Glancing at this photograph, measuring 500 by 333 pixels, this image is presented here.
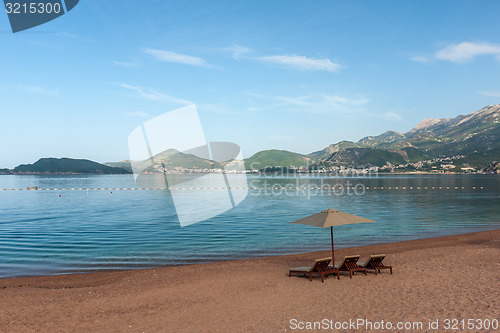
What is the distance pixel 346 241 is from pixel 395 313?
18195 mm

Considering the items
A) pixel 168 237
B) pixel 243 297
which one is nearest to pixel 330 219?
pixel 243 297

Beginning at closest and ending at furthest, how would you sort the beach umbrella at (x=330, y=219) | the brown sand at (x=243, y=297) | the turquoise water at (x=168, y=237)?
1. the brown sand at (x=243, y=297)
2. the beach umbrella at (x=330, y=219)
3. the turquoise water at (x=168, y=237)

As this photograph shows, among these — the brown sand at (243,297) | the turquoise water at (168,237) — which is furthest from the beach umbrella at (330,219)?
the turquoise water at (168,237)

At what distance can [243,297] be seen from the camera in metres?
12.9

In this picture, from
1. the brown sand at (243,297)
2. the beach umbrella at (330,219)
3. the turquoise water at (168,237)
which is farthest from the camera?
the turquoise water at (168,237)

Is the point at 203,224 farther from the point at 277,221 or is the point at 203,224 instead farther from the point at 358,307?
the point at 358,307

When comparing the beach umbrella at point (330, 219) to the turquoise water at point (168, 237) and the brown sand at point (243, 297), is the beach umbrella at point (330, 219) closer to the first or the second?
the brown sand at point (243, 297)

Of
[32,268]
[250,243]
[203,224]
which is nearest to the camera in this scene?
[32,268]

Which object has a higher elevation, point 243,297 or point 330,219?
point 330,219

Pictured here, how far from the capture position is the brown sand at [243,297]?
1050 centimetres

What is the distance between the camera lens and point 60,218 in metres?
47.0

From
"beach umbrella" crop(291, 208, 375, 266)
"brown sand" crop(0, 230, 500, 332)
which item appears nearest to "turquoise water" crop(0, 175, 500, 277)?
"brown sand" crop(0, 230, 500, 332)

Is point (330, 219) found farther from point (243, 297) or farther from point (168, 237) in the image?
point (168, 237)

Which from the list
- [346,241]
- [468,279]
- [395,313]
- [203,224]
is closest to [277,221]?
[203,224]
